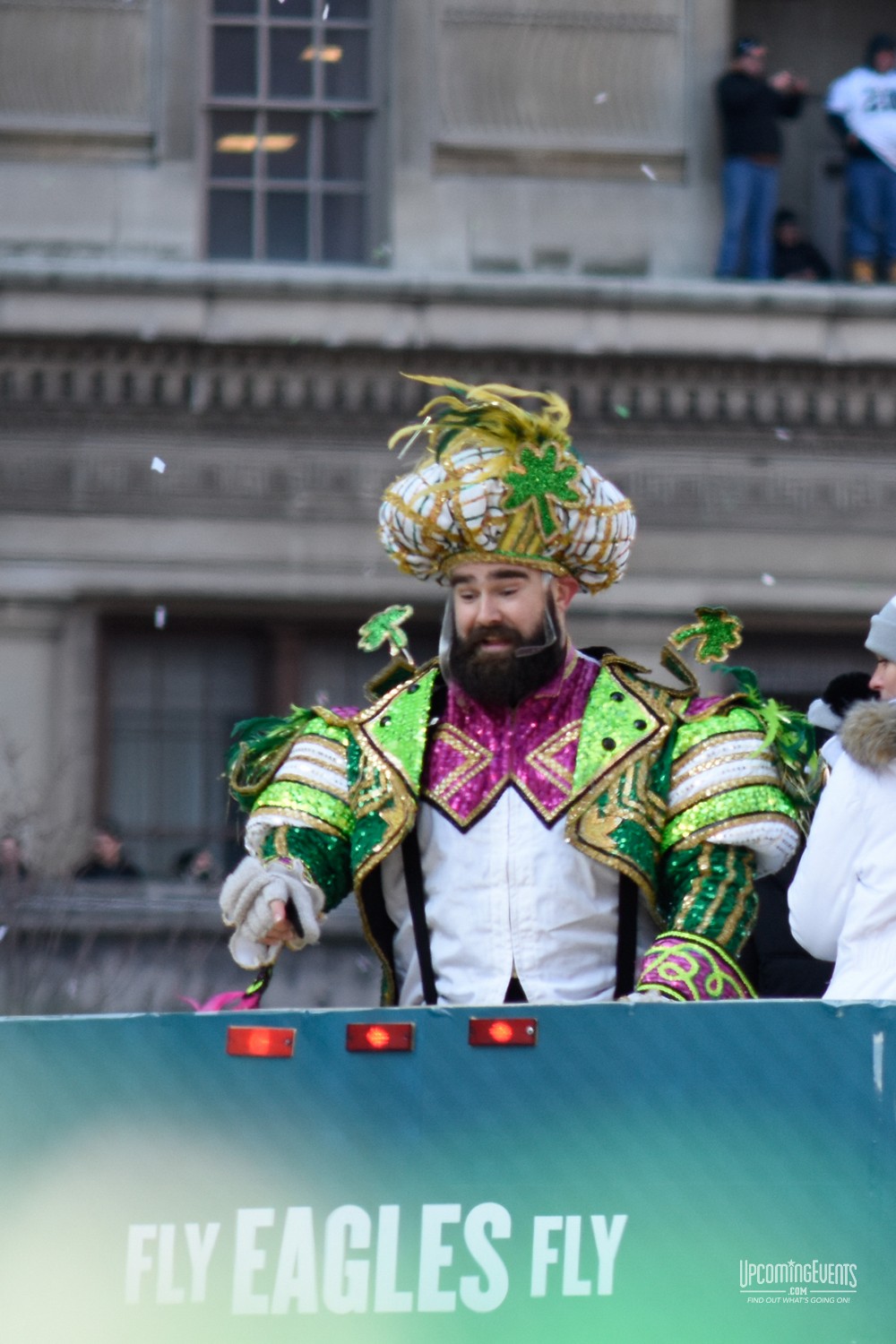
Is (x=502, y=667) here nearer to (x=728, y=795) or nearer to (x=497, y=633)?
(x=497, y=633)

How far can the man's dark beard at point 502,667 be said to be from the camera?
5.52 meters

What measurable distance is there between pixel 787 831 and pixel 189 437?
33.2 ft

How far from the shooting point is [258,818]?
549 centimetres

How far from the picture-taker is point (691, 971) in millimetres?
5086

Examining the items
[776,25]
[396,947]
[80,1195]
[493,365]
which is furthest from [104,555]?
[80,1195]

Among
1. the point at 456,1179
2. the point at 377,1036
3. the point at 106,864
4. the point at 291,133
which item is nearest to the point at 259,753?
the point at 377,1036

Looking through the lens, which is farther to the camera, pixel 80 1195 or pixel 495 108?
pixel 495 108

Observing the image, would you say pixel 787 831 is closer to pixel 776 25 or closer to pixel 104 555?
pixel 104 555

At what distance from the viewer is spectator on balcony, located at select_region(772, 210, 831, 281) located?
51.1 ft

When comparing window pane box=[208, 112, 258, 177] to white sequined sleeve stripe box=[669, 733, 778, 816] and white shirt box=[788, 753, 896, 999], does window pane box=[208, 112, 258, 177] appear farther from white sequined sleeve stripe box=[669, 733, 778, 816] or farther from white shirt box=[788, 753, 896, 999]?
white shirt box=[788, 753, 896, 999]

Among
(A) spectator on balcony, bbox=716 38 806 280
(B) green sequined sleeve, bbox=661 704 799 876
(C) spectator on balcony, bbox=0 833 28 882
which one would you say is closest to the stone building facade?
(A) spectator on balcony, bbox=716 38 806 280

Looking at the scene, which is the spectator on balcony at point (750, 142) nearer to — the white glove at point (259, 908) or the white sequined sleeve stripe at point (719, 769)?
the white sequined sleeve stripe at point (719, 769)

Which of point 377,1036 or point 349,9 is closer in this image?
point 377,1036

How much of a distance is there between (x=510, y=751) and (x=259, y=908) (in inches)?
25.7
